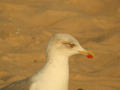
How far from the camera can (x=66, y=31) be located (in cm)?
685

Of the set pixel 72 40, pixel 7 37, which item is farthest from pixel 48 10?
pixel 72 40

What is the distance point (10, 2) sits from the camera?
8.27m

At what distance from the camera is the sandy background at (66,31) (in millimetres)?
5152

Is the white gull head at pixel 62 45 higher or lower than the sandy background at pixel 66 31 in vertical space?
lower

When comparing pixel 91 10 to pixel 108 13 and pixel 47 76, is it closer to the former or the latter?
pixel 108 13

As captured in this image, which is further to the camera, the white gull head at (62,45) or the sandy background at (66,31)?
the sandy background at (66,31)

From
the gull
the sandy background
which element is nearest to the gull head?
the gull

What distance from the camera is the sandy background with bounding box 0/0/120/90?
5.15 metres

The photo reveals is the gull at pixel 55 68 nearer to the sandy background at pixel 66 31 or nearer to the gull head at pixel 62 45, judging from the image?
the gull head at pixel 62 45

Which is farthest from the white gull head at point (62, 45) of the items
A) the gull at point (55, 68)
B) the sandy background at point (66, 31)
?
the sandy background at point (66, 31)

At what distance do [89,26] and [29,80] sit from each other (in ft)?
13.6

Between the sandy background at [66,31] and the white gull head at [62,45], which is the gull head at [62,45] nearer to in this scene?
the white gull head at [62,45]

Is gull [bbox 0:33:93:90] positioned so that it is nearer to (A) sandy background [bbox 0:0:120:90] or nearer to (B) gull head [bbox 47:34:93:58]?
(B) gull head [bbox 47:34:93:58]

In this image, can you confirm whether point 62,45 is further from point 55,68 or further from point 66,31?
point 66,31
